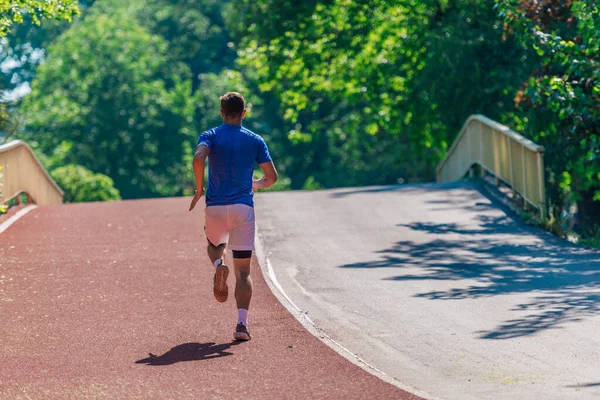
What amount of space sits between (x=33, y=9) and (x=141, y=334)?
837 cm

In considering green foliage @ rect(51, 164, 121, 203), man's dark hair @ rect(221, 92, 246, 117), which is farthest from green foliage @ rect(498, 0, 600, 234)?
green foliage @ rect(51, 164, 121, 203)

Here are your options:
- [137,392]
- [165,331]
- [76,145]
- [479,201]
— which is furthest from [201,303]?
[76,145]

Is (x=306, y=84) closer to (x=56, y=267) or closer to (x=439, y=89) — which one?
(x=439, y=89)

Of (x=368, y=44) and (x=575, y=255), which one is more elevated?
(x=368, y=44)

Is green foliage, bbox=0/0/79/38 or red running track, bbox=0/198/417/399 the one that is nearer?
red running track, bbox=0/198/417/399

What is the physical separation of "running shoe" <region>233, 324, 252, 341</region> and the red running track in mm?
86

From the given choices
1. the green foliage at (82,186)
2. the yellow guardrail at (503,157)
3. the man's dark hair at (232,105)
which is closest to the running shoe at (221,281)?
the man's dark hair at (232,105)

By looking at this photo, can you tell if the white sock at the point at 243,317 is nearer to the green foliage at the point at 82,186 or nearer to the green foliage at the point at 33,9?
the green foliage at the point at 33,9

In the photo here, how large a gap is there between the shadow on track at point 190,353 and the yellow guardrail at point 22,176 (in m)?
8.45

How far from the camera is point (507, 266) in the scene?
14016mm

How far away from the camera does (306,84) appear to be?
34.9m

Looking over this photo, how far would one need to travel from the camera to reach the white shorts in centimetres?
949

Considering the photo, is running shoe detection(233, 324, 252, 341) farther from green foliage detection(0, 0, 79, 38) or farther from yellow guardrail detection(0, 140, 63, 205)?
yellow guardrail detection(0, 140, 63, 205)

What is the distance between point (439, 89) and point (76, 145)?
1217 inches
